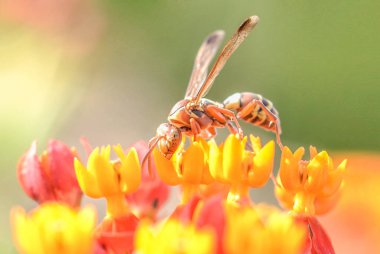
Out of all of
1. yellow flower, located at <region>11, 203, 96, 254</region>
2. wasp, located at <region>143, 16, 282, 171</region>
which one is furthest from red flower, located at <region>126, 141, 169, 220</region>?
yellow flower, located at <region>11, 203, 96, 254</region>

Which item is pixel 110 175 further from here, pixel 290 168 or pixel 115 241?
pixel 290 168

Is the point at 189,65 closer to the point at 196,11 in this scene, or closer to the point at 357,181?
the point at 196,11

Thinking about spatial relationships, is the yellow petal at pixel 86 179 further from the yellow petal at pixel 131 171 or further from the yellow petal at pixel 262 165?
the yellow petal at pixel 262 165

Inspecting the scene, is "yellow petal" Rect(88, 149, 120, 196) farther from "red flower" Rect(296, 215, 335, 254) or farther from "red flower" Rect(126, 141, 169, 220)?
"red flower" Rect(296, 215, 335, 254)

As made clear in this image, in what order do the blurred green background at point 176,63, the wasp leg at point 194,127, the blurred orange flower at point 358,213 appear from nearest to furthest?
1. the wasp leg at point 194,127
2. the blurred orange flower at point 358,213
3. the blurred green background at point 176,63

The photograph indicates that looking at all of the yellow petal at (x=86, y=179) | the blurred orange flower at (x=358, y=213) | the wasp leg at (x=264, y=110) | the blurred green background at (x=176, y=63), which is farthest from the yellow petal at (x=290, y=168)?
the blurred green background at (x=176, y=63)

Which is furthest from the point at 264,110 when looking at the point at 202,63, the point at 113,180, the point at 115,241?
the point at 115,241

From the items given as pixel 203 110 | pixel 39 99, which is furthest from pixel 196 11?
pixel 203 110

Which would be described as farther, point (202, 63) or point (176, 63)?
point (176, 63)
